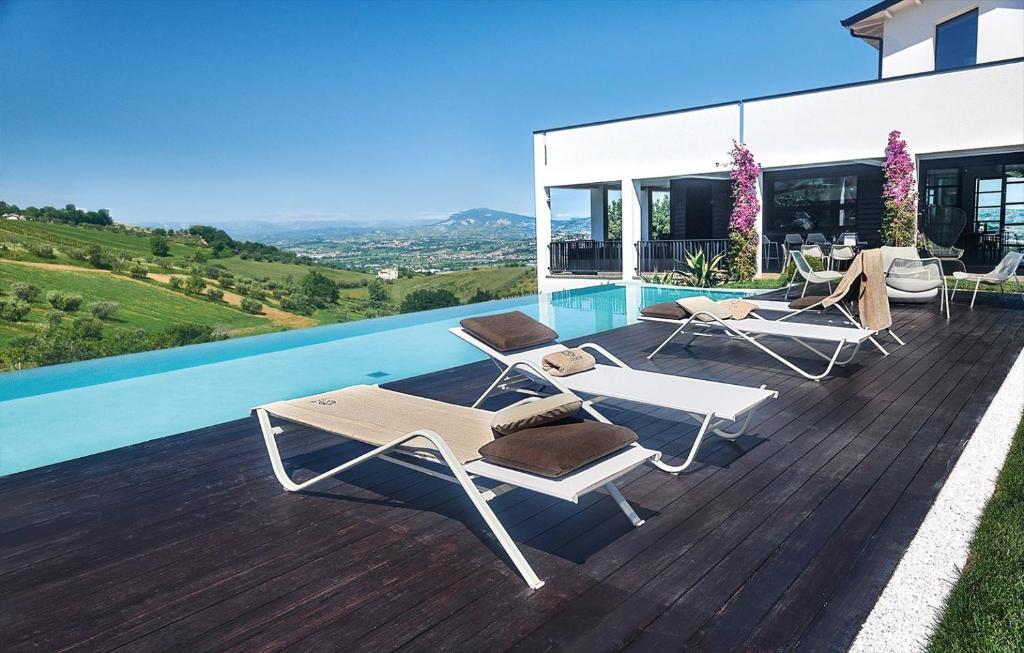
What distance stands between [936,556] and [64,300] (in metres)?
23.7

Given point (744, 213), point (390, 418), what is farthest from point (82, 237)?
point (390, 418)

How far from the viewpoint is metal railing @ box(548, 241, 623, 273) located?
17.5 m

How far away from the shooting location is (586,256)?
706 inches

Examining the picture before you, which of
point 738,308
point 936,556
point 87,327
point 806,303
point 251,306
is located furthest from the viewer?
point 251,306

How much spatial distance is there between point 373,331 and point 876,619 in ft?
30.5

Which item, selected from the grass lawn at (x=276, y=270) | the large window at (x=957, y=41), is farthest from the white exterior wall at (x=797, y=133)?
the grass lawn at (x=276, y=270)

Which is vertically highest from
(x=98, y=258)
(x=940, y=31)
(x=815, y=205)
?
(x=940, y=31)

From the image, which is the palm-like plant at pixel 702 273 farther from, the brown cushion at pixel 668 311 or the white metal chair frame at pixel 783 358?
the brown cushion at pixel 668 311

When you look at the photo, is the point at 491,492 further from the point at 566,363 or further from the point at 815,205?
the point at 815,205

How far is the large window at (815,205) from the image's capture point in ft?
54.1

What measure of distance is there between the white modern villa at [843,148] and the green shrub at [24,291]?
1445 centimetres

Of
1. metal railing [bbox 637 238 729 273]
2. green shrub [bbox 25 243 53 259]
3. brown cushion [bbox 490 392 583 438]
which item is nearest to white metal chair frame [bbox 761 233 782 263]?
metal railing [bbox 637 238 729 273]

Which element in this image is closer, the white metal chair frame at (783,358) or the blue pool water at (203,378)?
the white metal chair frame at (783,358)

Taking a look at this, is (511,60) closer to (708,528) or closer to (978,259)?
(978,259)
